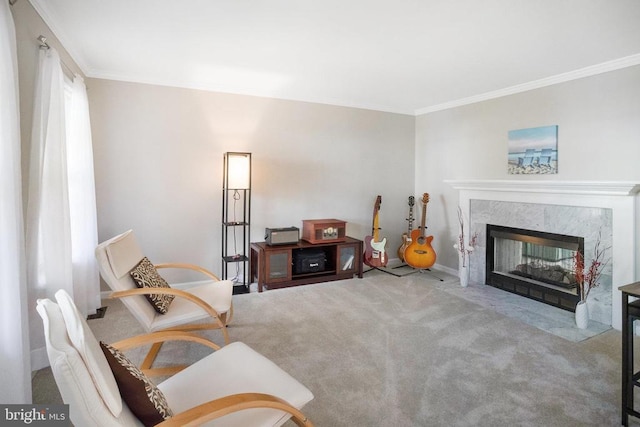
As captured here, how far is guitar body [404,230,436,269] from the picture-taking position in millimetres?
4609

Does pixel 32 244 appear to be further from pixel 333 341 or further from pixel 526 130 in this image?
pixel 526 130

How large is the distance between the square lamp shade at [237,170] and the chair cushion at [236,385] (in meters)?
2.44

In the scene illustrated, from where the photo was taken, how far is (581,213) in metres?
3.38

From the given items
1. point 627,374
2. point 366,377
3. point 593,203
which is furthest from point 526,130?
point 366,377

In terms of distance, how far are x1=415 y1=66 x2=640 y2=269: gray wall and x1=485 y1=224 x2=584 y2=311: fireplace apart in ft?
2.00

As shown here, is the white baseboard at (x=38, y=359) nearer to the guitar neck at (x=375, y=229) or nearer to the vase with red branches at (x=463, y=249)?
the guitar neck at (x=375, y=229)

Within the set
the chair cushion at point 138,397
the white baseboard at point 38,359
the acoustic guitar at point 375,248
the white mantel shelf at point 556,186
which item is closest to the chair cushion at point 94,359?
the chair cushion at point 138,397

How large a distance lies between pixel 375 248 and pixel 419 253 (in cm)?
61

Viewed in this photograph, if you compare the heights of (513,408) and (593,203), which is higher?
(593,203)

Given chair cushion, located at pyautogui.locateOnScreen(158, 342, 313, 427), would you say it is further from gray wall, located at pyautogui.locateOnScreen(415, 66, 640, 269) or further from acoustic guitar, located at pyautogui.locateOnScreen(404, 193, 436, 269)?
gray wall, located at pyautogui.locateOnScreen(415, 66, 640, 269)

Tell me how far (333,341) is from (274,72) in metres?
2.72

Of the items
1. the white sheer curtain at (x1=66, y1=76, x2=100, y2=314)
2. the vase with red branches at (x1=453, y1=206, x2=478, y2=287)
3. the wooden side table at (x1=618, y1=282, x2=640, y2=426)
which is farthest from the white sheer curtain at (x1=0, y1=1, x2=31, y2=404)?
the vase with red branches at (x1=453, y1=206, x2=478, y2=287)

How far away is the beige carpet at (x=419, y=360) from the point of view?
6.27 feet

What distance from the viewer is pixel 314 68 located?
336 centimetres
